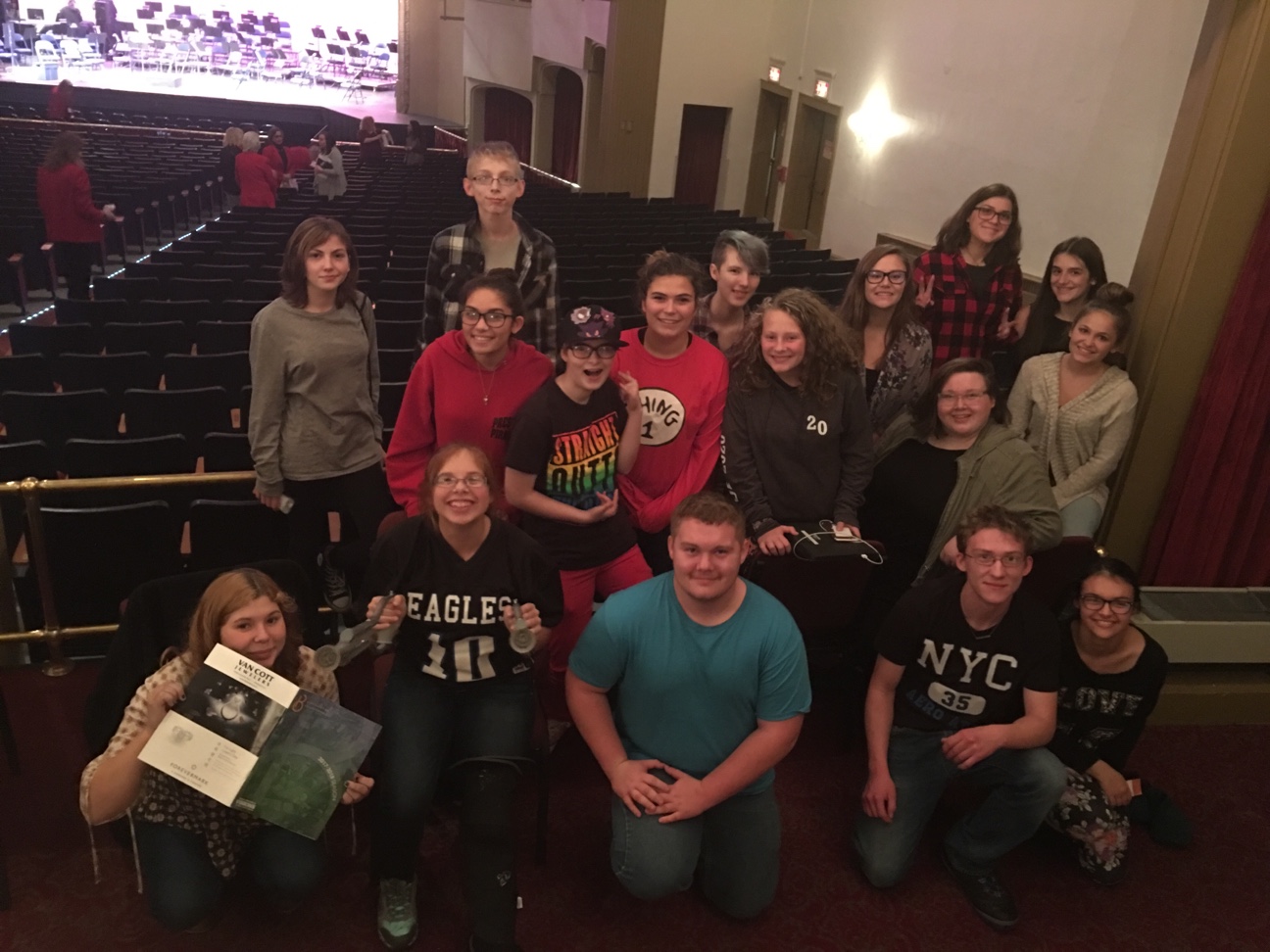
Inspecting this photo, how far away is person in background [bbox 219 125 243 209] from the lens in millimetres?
11523

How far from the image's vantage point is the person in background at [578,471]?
272cm

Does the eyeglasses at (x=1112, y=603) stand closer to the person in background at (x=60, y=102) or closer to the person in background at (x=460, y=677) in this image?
the person in background at (x=460, y=677)

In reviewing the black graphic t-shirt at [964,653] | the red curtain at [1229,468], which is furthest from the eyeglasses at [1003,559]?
the red curtain at [1229,468]

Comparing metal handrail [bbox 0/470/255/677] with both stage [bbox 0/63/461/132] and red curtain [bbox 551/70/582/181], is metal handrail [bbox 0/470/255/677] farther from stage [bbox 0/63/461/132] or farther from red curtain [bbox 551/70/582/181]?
stage [bbox 0/63/461/132]

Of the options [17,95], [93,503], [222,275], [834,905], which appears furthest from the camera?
[17,95]

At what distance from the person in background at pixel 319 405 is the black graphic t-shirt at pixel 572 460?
66 cm

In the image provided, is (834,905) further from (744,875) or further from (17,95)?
(17,95)

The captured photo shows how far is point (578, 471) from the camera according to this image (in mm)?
2838

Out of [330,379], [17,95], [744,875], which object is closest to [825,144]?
[330,379]

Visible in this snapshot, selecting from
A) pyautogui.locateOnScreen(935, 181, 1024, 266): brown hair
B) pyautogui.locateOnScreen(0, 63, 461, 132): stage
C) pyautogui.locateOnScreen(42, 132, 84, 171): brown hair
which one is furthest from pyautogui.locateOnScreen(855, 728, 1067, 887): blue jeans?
pyautogui.locateOnScreen(0, 63, 461, 132): stage

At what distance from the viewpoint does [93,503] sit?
3242 millimetres

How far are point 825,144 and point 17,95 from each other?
18.5 m

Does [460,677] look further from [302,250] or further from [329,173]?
[329,173]

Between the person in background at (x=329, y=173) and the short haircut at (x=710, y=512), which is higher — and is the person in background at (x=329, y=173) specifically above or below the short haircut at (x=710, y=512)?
above
